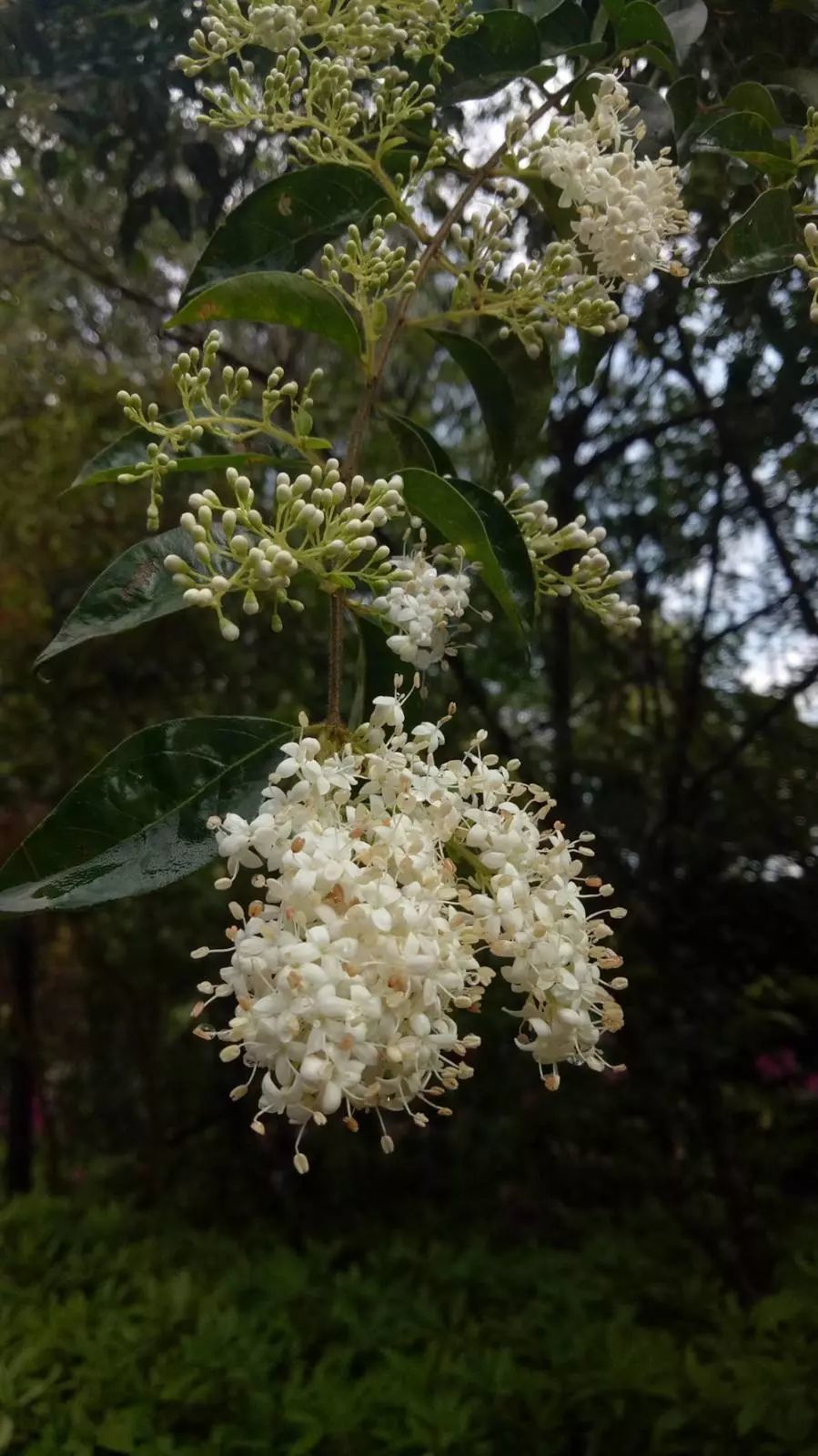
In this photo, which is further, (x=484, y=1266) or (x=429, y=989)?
(x=484, y=1266)

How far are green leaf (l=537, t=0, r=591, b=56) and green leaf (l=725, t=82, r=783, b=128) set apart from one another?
12cm

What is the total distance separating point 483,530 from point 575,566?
132mm

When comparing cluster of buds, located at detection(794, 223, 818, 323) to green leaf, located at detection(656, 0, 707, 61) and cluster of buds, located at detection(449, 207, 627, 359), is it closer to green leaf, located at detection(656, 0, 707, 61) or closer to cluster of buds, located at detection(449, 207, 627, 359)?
cluster of buds, located at detection(449, 207, 627, 359)

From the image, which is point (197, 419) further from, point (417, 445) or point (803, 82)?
point (803, 82)

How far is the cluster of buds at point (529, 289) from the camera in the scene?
1.97 ft

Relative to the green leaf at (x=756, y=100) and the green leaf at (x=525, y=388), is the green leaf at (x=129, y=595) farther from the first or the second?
the green leaf at (x=756, y=100)

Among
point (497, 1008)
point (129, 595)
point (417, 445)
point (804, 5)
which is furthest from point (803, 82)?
point (497, 1008)

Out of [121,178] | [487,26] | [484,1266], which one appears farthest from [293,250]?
[484,1266]

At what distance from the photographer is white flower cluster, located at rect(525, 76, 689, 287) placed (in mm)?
591

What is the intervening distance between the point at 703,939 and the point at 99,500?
130cm

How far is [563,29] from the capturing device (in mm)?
729

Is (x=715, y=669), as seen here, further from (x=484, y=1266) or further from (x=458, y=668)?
(x=484, y=1266)

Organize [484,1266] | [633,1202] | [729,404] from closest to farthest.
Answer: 1. [729,404]
2. [484,1266]
3. [633,1202]

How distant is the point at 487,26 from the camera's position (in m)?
0.68
